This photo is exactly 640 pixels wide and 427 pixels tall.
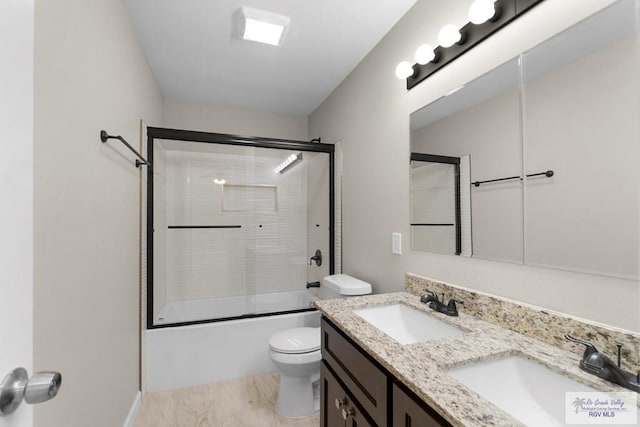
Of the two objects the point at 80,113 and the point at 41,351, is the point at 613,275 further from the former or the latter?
the point at 80,113

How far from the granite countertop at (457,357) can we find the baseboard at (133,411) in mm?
1473

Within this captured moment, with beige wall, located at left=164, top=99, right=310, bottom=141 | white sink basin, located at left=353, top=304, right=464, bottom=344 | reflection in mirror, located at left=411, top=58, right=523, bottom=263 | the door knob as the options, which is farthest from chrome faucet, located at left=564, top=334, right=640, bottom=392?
beige wall, located at left=164, top=99, right=310, bottom=141

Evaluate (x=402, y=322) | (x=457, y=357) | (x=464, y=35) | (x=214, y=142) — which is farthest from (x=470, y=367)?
(x=214, y=142)

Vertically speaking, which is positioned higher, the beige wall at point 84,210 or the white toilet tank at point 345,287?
the beige wall at point 84,210

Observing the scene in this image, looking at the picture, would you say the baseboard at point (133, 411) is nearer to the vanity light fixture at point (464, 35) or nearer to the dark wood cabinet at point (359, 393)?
the dark wood cabinet at point (359, 393)

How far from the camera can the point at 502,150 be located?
1164 millimetres

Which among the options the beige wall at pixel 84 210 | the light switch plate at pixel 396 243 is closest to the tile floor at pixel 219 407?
the beige wall at pixel 84 210

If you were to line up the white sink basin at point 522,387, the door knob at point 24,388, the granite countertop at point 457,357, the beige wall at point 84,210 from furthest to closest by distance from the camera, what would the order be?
the beige wall at point 84,210 → the white sink basin at point 522,387 → the granite countertop at point 457,357 → the door knob at point 24,388

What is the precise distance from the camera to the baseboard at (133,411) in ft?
5.56

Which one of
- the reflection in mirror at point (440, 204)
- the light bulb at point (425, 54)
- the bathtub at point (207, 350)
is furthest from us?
the bathtub at point (207, 350)

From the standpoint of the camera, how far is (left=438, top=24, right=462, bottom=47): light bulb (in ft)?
4.26

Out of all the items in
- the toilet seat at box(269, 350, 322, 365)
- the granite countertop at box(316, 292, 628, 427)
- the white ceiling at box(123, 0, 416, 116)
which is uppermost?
the white ceiling at box(123, 0, 416, 116)

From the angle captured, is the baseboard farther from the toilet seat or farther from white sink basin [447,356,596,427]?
white sink basin [447,356,596,427]

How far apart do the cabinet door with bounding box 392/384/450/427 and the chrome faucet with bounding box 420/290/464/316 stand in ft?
1.72
